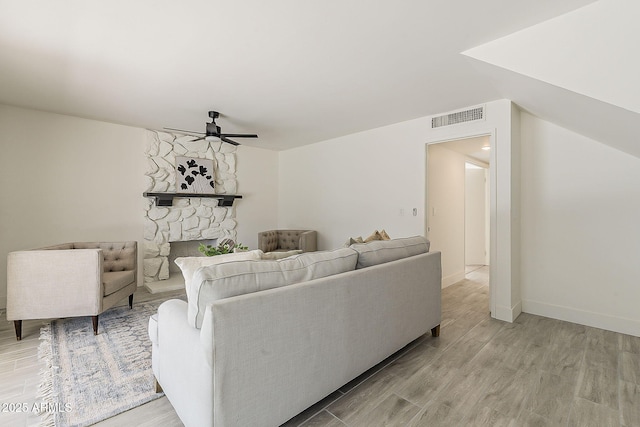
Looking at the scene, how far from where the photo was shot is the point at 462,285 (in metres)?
4.43

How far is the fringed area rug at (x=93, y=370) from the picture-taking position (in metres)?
1.68

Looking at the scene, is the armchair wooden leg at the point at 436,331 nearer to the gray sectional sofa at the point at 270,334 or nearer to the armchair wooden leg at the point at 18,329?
the gray sectional sofa at the point at 270,334

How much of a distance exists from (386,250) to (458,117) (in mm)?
2380

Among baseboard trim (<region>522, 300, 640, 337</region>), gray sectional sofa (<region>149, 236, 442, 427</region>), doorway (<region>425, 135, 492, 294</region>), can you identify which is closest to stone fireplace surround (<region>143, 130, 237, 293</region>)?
gray sectional sofa (<region>149, 236, 442, 427</region>)

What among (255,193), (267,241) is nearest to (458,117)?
(267,241)

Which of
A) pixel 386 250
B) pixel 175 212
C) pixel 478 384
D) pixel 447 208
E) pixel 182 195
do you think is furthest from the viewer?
pixel 175 212

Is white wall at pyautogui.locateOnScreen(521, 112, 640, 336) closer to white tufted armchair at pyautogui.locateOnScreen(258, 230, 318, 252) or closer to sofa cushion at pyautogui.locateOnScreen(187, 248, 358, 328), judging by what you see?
sofa cushion at pyautogui.locateOnScreen(187, 248, 358, 328)

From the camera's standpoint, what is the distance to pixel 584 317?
117 inches

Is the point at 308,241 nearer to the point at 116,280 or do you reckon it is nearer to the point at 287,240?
the point at 287,240

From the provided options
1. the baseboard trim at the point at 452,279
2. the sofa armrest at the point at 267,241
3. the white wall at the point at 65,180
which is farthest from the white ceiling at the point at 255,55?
the baseboard trim at the point at 452,279

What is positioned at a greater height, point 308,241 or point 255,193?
point 255,193

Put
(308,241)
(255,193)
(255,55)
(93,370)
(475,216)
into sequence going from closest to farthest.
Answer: (93,370) → (255,55) → (308,241) → (255,193) → (475,216)

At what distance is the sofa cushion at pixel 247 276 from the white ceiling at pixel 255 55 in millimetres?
1632

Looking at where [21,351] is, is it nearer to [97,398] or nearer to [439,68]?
[97,398]
